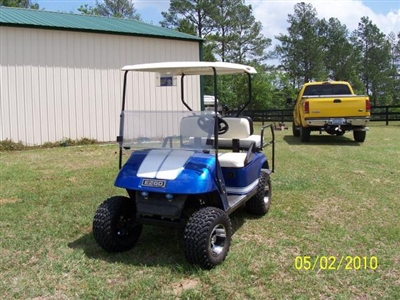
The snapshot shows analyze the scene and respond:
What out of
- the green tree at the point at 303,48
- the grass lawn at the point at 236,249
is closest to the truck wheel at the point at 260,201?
the grass lawn at the point at 236,249

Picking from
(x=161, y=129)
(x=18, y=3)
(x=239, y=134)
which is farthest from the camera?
(x=18, y=3)

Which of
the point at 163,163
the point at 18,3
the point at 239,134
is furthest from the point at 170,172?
the point at 18,3

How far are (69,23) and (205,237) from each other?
35.9 feet

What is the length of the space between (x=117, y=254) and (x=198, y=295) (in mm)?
1048

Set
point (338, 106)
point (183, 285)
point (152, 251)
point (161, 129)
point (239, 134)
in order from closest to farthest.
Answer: point (183, 285) → point (152, 251) → point (161, 129) → point (239, 134) → point (338, 106)

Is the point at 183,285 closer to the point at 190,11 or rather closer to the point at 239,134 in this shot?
the point at 239,134

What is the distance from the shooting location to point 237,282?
10.5 feet

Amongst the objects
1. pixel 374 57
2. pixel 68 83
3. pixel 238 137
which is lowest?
pixel 238 137

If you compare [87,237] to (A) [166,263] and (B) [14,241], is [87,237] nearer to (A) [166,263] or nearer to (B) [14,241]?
(B) [14,241]

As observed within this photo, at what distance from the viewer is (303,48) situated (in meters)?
44.0

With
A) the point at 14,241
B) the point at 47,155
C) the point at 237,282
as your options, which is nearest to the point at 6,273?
the point at 14,241

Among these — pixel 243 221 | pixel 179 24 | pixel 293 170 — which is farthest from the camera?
pixel 179 24
